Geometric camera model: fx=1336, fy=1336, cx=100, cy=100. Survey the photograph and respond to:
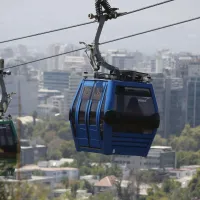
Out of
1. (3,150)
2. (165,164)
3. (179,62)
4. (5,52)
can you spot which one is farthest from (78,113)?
(5,52)

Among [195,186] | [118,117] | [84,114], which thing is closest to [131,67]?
[195,186]

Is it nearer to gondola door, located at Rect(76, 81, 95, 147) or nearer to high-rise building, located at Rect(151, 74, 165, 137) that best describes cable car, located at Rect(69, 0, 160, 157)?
gondola door, located at Rect(76, 81, 95, 147)

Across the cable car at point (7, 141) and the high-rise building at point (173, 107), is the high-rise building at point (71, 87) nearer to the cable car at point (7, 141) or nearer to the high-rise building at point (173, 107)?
the high-rise building at point (173, 107)

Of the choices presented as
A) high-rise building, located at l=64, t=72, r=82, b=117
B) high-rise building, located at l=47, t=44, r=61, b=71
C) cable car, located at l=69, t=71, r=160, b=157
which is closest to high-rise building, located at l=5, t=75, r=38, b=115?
high-rise building, located at l=64, t=72, r=82, b=117

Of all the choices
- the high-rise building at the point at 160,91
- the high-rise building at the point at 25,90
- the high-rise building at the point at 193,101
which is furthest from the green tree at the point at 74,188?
the high-rise building at the point at 25,90

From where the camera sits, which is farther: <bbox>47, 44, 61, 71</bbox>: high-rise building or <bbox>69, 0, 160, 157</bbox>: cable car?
<bbox>47, 44, 61, 71</bbox>: high-rise building

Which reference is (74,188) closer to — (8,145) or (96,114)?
(8,145)
